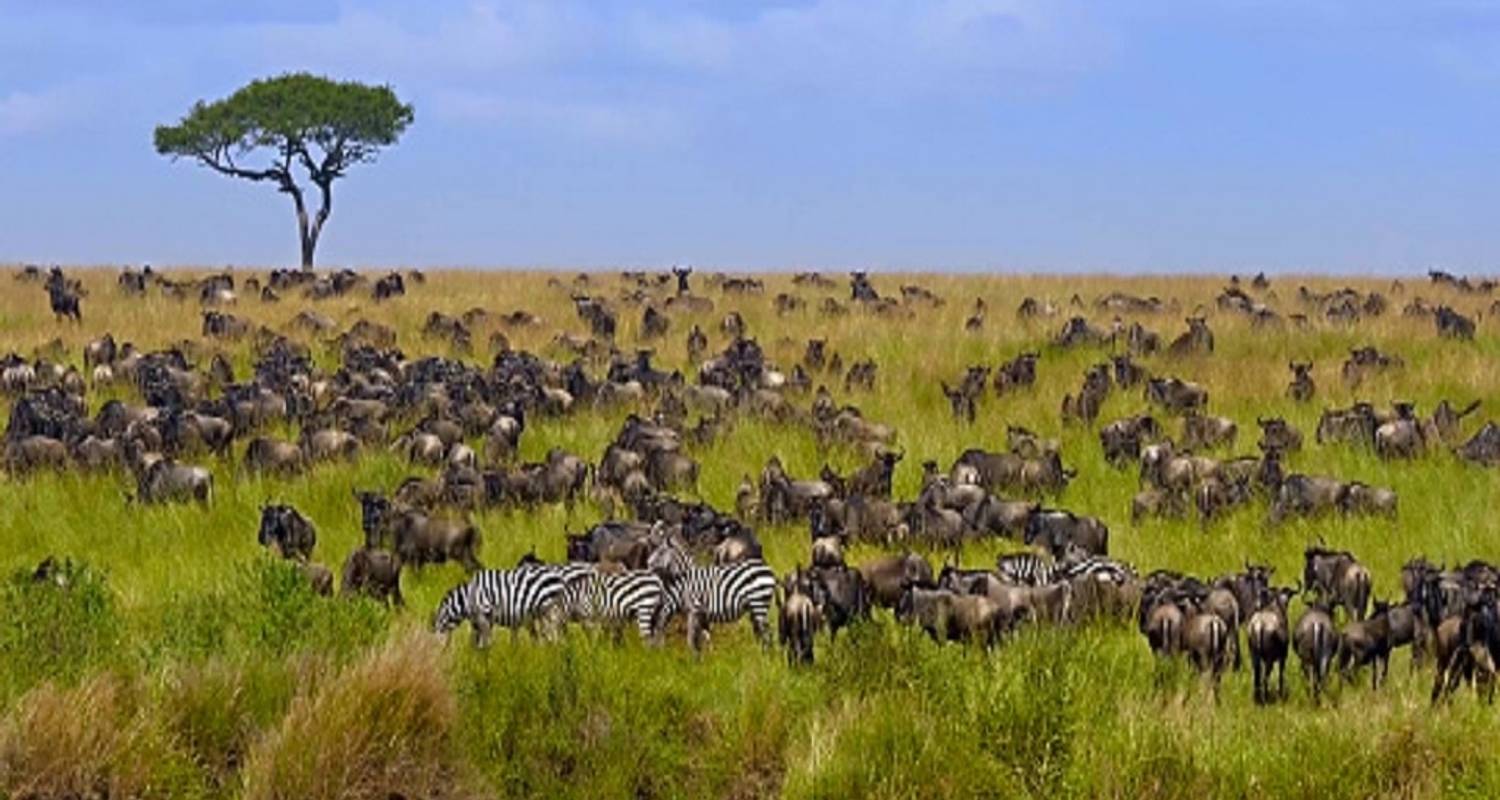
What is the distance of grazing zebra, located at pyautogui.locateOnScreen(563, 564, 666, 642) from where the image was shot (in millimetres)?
11758

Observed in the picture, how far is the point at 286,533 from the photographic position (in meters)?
14.7

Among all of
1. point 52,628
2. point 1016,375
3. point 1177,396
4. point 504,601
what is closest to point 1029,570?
point 504,601

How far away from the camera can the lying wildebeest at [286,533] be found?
14.7 metres

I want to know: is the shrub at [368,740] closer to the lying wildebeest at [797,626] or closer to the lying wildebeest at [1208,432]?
the lying wildebeest at [797,626]

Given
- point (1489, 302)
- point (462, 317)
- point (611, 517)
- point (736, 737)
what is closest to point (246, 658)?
point (736, 737)

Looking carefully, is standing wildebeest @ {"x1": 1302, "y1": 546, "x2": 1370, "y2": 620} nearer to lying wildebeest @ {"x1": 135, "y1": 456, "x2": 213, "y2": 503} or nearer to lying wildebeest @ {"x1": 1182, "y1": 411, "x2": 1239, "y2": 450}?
lying wildebeest @ {"x1": 1182, "y1": 411, "x2": 1239, "y2": 450}

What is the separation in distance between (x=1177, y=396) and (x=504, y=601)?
12.3m

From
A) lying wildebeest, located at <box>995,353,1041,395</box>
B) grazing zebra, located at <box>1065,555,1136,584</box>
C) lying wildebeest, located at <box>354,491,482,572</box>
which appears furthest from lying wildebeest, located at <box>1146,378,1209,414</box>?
lying wildebeest, located at <box>354,491,482,572</box>

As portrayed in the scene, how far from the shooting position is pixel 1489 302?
122ft

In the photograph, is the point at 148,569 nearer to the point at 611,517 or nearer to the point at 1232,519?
the point at 611,517

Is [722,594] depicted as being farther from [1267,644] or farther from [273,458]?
[273,458]

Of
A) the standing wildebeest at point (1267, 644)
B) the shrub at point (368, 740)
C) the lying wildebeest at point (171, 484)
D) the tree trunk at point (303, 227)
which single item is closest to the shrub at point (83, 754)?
the shrub at point (368, 740)

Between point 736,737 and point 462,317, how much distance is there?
23.7m

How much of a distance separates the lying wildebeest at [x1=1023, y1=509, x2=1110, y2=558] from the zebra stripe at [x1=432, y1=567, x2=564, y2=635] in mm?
4604
